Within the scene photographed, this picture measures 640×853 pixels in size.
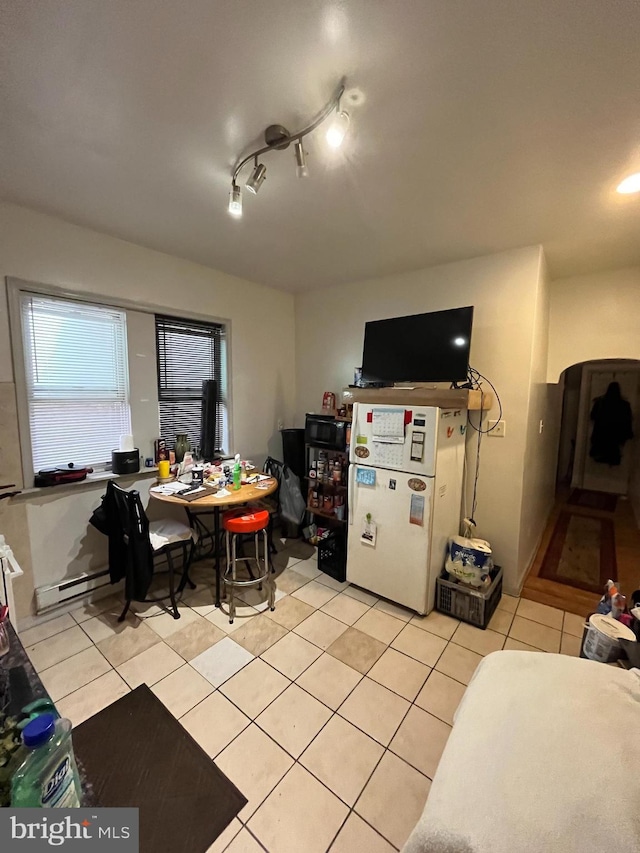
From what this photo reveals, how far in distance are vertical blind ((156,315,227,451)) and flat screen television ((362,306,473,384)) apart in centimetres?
147

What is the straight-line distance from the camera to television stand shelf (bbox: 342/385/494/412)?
230 centimetres

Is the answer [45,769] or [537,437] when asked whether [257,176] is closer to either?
[45,769]

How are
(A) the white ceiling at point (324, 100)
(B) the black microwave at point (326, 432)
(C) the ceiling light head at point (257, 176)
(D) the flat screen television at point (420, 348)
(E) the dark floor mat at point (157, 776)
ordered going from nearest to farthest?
1. (A) the white ceiling at point (324, 100)
2. (E) the dark floor mat at point (157, 776)
3. (C) the ceiling light head at point (257, 176)
4. (D) the flat screen television at point (420, 348)
5. (B) the black microwave at point (326, 432)

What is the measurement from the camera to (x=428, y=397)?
2342 mm

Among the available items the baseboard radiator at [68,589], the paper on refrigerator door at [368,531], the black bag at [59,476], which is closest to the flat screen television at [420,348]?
the paper on refrigerator door at [368,531]

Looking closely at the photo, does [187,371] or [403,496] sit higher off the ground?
[187,371]

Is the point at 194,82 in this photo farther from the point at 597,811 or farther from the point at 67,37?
the point at 597,811

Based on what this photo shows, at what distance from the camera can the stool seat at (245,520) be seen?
2.48 m

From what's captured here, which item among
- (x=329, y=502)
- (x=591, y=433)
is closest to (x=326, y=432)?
(x=329, y=502)

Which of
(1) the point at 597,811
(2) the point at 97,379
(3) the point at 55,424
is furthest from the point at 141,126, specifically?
(1) the point at 597,811

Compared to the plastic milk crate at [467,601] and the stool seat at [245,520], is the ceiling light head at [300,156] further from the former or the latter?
the plastic milk crate at [467,601]

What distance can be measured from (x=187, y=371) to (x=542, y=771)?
10.6ft

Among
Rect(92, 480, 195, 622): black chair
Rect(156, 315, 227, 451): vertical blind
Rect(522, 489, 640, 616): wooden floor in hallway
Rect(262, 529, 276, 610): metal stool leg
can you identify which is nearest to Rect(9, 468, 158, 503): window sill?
Rect(92, 480, 195, 622): black chair

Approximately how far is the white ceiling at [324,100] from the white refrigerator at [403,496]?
4.25 ft
